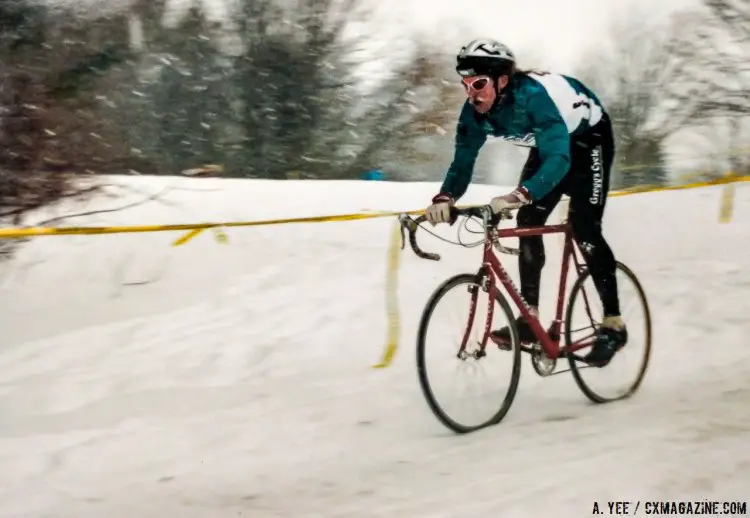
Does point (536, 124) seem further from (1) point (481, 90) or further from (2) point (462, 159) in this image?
(2) point (462, 159)

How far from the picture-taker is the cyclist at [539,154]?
3066mm

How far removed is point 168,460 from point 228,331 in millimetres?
951

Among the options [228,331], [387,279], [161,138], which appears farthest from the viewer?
[161,138]

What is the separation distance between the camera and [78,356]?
144 inches

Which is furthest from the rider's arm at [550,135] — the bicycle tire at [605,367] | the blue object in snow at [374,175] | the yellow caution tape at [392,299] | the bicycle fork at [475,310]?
the blue object in snow at [374,175]

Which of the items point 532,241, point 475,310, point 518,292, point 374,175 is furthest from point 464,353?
point 374,175

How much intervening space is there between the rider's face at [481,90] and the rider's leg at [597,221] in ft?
1.62

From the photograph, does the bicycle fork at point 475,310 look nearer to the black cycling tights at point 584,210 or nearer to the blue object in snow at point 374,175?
the black cycling tights at point 584,210

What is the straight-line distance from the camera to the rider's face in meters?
3.08

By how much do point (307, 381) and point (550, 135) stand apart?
158cm

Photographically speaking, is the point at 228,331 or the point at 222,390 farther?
the point at 228,331

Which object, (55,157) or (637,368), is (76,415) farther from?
(637,368)

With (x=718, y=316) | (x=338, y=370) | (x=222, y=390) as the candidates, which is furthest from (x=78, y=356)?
(x=718, y=316)

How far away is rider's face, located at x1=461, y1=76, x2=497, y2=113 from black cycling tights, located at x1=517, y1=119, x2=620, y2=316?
0.39 m
